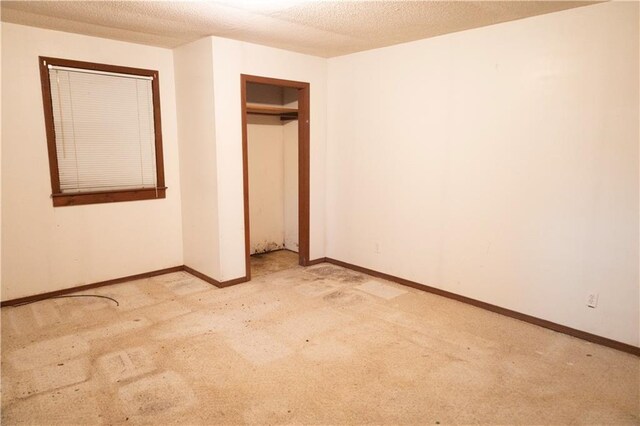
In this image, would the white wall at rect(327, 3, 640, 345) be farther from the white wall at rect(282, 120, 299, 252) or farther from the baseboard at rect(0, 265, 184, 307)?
the baseboard at rect(0, 265, 184, 307)

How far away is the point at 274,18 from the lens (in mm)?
3248

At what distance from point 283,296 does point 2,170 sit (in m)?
2.71

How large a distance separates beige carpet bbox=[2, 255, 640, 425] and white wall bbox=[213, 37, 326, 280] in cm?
56

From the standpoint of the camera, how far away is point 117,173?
13.8 ft

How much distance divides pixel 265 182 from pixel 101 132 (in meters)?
2.12

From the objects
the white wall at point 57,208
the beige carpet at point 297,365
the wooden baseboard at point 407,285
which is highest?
the white wall at point 57,208

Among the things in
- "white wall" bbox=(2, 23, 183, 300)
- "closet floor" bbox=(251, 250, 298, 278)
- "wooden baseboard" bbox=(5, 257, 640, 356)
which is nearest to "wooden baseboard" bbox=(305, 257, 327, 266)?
"wooden baseboard" bbox=(5, 257, 640, 356)

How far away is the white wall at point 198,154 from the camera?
4.00 metres

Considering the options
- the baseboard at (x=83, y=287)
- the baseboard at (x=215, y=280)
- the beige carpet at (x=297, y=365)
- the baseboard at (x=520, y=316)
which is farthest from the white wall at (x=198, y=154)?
the baseboard at (x=520, y=316)

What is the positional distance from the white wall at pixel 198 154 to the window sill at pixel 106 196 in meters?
0.33

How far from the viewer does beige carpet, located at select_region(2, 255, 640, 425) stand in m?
2.28

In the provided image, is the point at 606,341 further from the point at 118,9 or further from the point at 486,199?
the point at 118,9

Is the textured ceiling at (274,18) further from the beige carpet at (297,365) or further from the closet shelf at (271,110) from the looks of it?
the beige carpet at (297,365)

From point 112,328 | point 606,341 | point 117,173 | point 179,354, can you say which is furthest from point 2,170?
point 606,341
